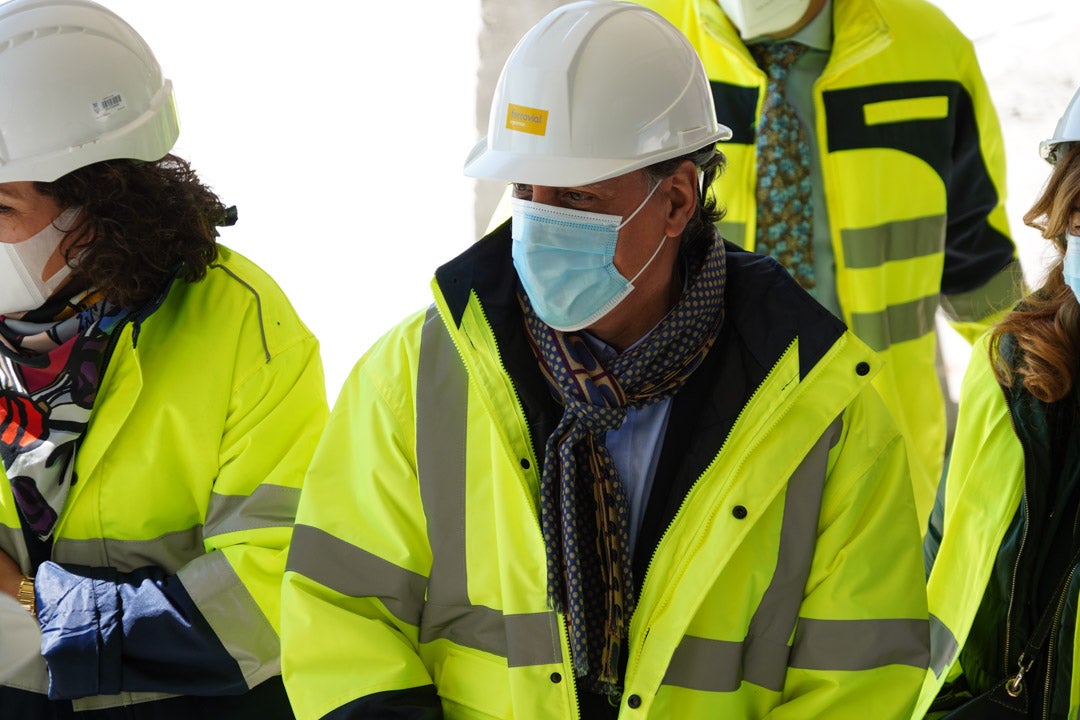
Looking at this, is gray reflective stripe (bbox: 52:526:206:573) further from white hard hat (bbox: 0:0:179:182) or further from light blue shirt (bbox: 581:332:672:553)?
light blue shirt (bbox: 581:332:672:553)

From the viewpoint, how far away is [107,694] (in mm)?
2381

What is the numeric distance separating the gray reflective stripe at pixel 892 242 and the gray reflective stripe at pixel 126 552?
1.84m

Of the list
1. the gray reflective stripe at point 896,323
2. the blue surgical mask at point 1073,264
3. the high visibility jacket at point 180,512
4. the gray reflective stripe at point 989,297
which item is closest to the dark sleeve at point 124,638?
the high visibility jacket at point 180,512

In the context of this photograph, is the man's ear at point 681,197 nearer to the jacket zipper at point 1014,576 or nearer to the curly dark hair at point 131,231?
the jacket zipper at point 1014,576

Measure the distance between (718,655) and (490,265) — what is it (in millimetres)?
739

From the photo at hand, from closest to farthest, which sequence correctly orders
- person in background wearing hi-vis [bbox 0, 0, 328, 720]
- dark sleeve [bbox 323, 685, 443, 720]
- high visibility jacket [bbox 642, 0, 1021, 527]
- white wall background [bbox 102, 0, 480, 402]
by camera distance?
dark sleeve [bbox 323, 685, 443, 720] → person in background wearing hi-vis [bbox 0, 0, 328, 720] → high visibility jacket [bbox 642, 0, 1021, 527] → white wall background [bbox 102, 0, 480, 402]

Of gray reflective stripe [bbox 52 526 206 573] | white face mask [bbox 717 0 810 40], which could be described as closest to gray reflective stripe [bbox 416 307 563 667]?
gray reflective stripe [bbox 52 526 206 573]

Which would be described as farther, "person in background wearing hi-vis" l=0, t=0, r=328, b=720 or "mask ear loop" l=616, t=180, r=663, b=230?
"person in background wearing hi-vis" l=0, t=0, r=328, b=720

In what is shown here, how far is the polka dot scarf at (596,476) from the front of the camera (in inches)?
81.6

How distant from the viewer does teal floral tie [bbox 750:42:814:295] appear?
3404mm

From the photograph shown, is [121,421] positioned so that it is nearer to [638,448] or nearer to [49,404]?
[49,404]

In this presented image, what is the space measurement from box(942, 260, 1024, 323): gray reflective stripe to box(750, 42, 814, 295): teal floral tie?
51 cm

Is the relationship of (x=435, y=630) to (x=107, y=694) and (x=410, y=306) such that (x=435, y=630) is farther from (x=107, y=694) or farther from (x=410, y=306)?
(x=410, y=306)

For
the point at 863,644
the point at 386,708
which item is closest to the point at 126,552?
the point at 386,708
